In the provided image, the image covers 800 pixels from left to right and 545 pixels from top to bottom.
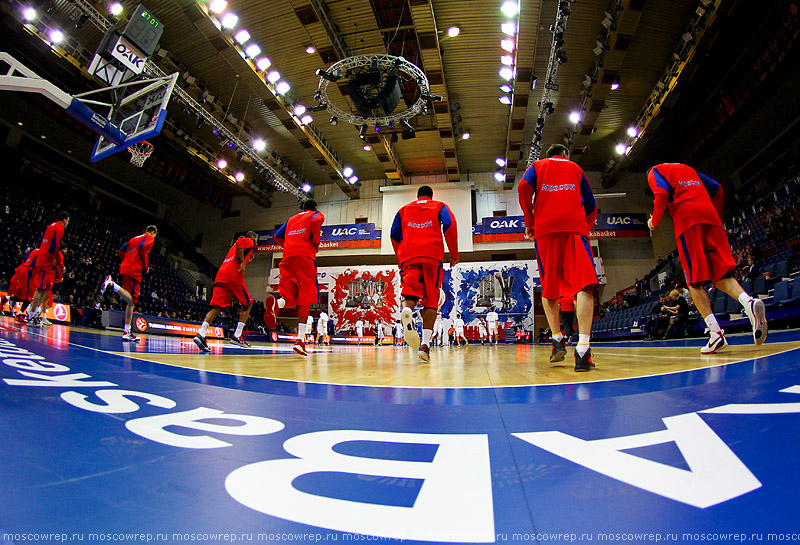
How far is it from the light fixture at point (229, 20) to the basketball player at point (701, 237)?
11264 mm

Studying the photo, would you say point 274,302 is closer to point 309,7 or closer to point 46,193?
point 309,7

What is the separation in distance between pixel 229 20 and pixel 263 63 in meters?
1.66

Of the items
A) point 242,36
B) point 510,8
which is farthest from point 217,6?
point 510,8

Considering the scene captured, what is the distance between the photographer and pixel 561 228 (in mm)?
2367

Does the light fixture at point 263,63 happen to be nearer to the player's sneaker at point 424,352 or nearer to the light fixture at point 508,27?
the light fixture at point 508,27

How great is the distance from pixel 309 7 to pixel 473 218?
499 inches

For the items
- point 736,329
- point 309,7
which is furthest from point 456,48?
point 736,329

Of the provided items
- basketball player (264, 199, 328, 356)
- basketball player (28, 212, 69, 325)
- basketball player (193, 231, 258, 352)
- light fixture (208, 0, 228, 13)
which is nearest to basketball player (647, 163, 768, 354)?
basketball player (264, 199, 328, 356)

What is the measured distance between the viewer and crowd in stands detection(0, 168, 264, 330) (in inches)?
439

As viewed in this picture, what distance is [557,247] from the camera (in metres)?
2.41

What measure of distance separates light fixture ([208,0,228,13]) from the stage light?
680 mm

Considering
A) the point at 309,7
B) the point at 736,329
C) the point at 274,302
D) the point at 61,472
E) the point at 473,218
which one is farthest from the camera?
the point at 473,218

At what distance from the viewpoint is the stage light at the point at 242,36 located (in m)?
10.2

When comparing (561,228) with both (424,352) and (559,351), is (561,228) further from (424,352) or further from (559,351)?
(424,352)
